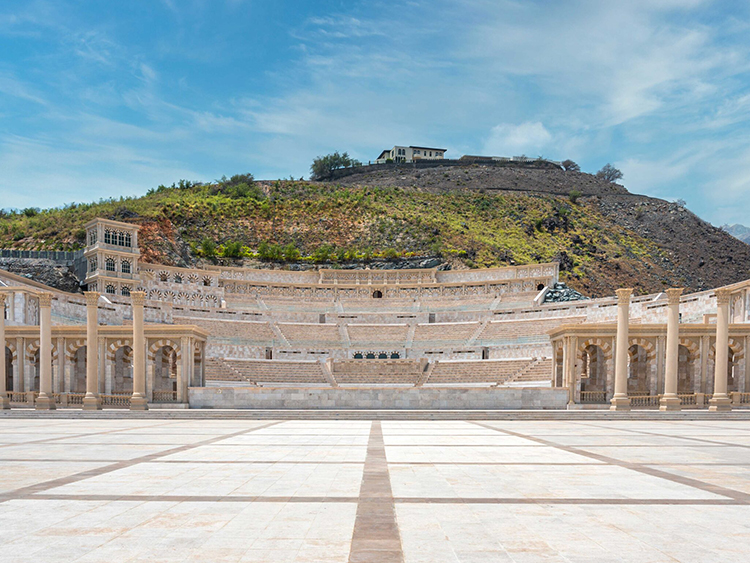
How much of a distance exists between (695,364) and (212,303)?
167 feet

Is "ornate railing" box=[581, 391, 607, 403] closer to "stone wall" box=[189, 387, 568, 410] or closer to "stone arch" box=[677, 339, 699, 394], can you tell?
"stone wall" box=[189, 387, 568, 410]

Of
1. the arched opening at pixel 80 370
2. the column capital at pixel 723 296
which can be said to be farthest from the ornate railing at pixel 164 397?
the column capital at pixel 723 296

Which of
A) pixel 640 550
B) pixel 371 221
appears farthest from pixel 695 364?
pixel 371 221

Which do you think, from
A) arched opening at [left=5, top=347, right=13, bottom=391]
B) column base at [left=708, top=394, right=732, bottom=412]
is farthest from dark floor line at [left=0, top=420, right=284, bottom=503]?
arched opening at [left=5, top=347, right=13, bottom=391]

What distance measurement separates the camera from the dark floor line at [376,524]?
6.90 m

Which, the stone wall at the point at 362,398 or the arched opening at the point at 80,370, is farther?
the arched opening at the point at 80,370

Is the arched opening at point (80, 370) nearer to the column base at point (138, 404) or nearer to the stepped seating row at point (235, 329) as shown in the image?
the column base at point (138, 404)

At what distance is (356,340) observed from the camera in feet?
198

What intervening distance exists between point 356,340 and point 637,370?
27.8 metres

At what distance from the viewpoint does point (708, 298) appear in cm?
→ 4609

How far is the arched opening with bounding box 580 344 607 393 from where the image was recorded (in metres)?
42.4

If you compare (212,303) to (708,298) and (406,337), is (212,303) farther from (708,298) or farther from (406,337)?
(708,298)

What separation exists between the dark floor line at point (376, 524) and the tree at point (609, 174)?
149498mm

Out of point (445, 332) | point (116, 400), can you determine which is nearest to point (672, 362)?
point (445, 332)
